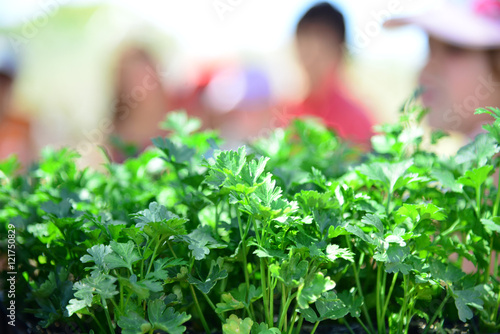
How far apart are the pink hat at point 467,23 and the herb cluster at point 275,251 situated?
121cm

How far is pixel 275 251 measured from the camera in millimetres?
451

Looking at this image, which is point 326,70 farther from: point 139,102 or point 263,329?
point 263,329

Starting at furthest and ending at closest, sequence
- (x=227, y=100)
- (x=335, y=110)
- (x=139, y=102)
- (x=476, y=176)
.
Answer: (x=227, y=100)
(x=139, y=102)
(x=335, y=110)
(x=476, y=176)

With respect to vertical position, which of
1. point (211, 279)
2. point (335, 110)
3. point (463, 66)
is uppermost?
point (211, 279)

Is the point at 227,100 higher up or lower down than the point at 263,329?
lower down

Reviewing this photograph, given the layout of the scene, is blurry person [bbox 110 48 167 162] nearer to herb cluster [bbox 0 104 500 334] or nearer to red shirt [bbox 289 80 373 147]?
red shirt [bbox 289 80 373 147]

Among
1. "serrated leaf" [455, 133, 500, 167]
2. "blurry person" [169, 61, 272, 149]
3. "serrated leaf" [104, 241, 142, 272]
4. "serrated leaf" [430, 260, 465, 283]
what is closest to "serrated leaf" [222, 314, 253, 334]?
"serrated leaf" [104, 241, 142, 272]

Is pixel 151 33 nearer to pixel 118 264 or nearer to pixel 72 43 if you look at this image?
Result: pixel 72 43

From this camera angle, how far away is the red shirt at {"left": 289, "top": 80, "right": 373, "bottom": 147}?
2.15 metres

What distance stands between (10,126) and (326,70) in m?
1.81

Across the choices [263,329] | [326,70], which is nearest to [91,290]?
[263,329]

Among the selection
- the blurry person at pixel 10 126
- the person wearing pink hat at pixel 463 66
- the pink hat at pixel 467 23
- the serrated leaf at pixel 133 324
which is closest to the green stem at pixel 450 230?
the serrated leaf at pixel 133 324

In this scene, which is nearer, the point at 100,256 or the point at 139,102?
the point at 100,256

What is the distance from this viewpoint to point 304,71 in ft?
7.79
